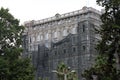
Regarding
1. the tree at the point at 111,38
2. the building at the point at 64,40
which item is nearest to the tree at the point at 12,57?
the tree at the point at 111,38

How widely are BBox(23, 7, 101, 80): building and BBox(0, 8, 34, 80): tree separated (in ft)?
146

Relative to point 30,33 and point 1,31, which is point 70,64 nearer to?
point 30,33

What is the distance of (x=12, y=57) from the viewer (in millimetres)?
38500

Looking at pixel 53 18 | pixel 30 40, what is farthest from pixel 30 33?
pixel 53 18

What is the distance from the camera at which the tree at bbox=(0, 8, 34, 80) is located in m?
37.7

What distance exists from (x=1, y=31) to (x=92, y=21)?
50287mm

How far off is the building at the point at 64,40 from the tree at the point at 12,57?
44543 mm

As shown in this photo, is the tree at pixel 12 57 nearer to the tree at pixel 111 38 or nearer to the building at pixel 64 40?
the tree at pixel 111 38

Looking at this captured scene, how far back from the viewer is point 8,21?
135 feet

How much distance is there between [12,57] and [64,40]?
53036 millimetres

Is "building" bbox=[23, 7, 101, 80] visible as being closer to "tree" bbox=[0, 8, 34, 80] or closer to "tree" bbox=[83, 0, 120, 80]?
"tree" bbox=[0, 8, 34, 80]

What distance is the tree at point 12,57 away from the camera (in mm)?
37688

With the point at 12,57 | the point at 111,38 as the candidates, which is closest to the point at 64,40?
the point at 12,57

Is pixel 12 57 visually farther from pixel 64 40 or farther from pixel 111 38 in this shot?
pixel 64 40
